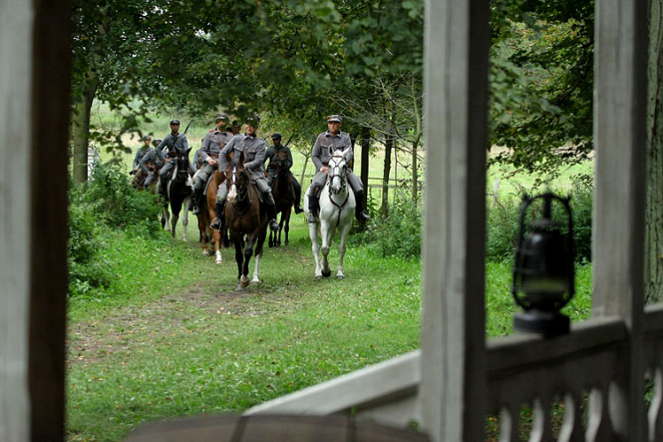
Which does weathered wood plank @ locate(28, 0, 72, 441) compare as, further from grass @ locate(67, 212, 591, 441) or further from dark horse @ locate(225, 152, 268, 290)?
dark horse @ locate(225, 152, 268, 290)

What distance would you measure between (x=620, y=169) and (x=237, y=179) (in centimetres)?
971

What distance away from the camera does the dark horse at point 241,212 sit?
12781 millimetres

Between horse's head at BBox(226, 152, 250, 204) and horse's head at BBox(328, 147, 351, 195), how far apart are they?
1403 millimetres

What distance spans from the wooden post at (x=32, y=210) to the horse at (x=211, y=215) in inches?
500

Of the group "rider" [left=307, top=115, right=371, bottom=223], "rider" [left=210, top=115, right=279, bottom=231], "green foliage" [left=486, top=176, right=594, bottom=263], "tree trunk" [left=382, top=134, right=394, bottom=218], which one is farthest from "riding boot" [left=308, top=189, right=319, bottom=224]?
"tree trunk" [left=382, top=134, right=394, bottom=218]

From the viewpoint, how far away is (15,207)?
76.4 inches

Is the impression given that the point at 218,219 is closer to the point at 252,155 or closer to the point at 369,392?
the point at 252,155

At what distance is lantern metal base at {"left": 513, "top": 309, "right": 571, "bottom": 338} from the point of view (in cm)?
306

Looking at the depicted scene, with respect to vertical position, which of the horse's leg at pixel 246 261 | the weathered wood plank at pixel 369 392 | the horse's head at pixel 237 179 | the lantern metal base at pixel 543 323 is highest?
the horse's head at pixel 237 179

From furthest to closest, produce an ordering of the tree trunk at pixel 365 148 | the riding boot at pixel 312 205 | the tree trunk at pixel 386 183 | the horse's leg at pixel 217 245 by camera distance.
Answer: the tree trunk at pixel 365 148 → the tree trunk at pixel 386 183 → the horse's leg at pixel 217 245 → the riding boot at pixel 312 205

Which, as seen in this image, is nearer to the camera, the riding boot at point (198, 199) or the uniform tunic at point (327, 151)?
the uniform tunic at point (327, 151)

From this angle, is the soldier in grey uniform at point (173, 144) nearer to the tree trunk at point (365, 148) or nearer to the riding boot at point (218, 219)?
the riding boot at point (218, 219)

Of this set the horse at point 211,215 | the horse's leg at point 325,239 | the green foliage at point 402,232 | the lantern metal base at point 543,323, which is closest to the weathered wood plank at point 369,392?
the lantern metal base at point 543,323

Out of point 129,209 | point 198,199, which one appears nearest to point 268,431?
point 198,199
